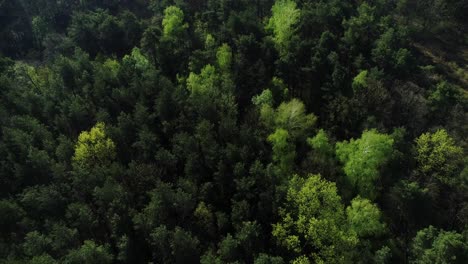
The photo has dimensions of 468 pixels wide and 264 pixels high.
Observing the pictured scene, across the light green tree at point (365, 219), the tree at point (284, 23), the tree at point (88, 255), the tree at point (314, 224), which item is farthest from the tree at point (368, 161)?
the tree at point (88, 255)

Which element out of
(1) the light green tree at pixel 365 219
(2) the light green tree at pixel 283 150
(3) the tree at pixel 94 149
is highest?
(3) the tree at pixel 94 149

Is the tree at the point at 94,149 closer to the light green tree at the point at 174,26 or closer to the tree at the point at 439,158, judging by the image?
the light green tree at the point at 174,26

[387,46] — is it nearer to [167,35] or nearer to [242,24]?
[242,24]

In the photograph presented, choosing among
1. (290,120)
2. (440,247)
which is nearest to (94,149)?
(290,120)

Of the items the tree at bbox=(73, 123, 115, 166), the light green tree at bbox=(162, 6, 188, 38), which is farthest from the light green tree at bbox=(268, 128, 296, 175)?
the light green tree at bbox=(162, 6, 188, 38)

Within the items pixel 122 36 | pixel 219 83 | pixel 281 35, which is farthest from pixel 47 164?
pixel 281 35

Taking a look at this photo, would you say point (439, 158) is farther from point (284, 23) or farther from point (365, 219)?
point (284, 23)
